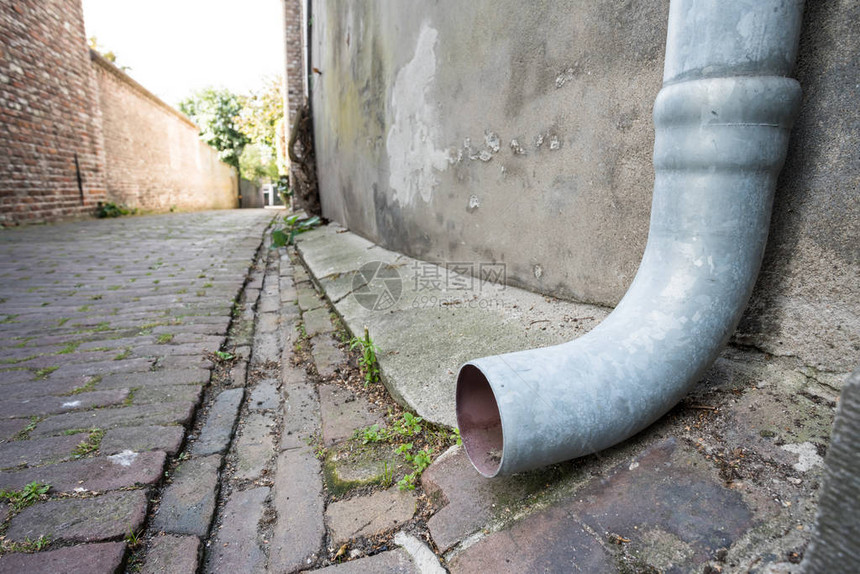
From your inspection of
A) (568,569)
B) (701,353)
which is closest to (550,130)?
(701,353)

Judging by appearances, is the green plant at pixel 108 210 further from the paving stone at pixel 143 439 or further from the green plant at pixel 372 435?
the green plant at pixel 372 435

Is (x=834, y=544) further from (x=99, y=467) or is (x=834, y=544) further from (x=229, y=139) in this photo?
(x=229, y=139)

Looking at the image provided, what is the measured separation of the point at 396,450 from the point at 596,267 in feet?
3.72

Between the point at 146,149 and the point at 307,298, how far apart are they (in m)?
15.0

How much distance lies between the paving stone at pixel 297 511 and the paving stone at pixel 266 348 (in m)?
1.03

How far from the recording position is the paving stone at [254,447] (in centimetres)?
157

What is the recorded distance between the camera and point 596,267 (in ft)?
6.44

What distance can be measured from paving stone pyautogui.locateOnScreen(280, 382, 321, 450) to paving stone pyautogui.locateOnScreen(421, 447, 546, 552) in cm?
60

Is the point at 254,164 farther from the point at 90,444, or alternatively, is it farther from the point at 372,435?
the point at 372,435

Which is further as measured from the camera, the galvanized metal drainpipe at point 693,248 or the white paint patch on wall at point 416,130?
the white paint patch on wall at point 416,130

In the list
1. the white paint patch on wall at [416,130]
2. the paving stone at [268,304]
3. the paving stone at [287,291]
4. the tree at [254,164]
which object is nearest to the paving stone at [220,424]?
the paving stone at [268,304]

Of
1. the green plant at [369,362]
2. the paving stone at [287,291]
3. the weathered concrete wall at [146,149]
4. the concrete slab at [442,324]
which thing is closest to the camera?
the concrete slab at [442,324]

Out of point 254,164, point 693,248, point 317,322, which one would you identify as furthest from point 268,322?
point 254,164

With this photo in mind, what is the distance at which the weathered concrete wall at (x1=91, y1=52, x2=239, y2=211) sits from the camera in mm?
12430
